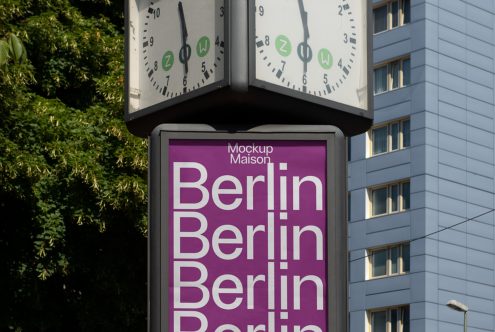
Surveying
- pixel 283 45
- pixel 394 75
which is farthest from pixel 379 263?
pixel 283 45

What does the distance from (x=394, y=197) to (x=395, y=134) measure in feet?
8.47

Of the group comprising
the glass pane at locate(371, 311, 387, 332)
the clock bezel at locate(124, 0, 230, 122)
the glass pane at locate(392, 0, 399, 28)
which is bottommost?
the clock bezel at locate(124, 0, 230, 122)

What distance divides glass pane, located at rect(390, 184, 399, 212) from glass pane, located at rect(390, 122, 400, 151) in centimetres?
162

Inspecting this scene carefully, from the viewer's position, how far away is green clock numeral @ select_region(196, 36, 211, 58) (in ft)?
18.5

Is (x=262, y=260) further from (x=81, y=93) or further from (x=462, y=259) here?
(x=462, y=259)

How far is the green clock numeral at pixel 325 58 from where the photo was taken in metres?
5.73

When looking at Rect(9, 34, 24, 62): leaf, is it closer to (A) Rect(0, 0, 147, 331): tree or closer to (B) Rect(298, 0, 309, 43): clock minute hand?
(B) Rect(298, 0, 309, 43): clock minute hand

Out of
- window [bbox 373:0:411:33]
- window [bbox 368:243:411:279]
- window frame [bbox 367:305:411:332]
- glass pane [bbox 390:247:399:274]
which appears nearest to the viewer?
window [bbox 368:243:411:279]

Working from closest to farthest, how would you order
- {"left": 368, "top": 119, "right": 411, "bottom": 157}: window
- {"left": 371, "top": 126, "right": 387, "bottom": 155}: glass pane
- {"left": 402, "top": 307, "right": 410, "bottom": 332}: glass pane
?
{"left": 402, "top": 307, "right": 410, "bottom": 332}: glass pane < {"left": 368, "top": 119, "right": 411, "bottom": 157}: window < {"left": 371, "top": 126, "right": 387, "bottom": 155}: glass pane

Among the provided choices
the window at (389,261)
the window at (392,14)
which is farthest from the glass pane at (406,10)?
the window at (389,261)

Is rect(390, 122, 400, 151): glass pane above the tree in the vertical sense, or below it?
above

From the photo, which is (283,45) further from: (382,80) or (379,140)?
(382,80)

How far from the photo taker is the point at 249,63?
550 cm

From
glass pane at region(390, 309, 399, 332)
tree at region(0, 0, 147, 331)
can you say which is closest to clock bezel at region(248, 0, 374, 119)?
tree at region(0, 0, 147, 331)
